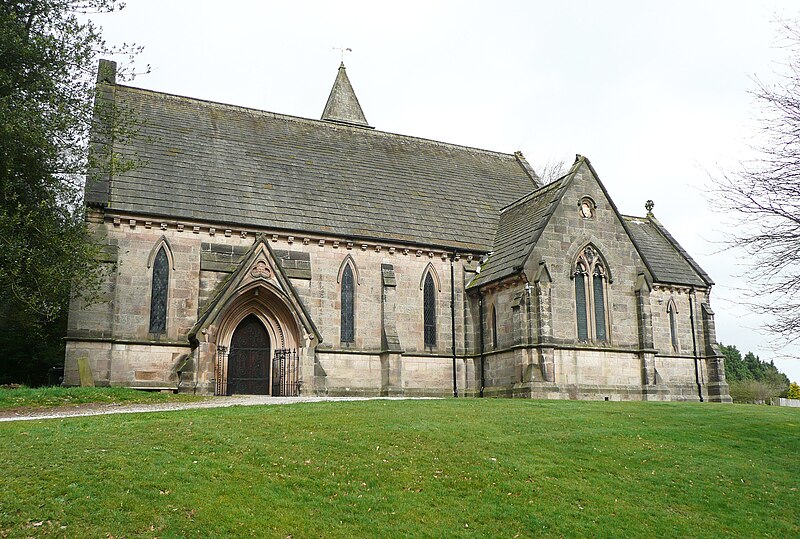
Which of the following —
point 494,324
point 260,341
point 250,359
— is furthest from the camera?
point 494,324

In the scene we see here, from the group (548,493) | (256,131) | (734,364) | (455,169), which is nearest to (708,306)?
(455,169)

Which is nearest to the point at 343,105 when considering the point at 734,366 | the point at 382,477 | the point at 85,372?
the point at 85,372

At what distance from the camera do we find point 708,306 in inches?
1384

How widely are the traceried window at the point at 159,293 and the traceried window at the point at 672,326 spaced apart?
2270 centimetres

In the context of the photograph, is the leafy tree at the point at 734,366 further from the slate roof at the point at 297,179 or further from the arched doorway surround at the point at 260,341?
the arched doorway surround at the point at 260,341

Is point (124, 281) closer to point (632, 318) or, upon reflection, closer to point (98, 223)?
point (98, 223)

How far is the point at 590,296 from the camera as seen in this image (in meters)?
27.6

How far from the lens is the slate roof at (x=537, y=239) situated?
27.6 metres

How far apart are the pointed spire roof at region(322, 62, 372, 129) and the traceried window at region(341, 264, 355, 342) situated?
19.0m

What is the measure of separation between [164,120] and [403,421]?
19150 millimetres

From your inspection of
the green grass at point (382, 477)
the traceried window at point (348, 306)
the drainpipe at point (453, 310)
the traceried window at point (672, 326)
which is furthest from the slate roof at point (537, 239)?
the green grass at point (382, 477)

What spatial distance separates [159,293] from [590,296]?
15780 mm

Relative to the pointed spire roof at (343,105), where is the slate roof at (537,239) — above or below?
below

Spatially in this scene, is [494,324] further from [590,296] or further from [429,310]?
[590,296]
